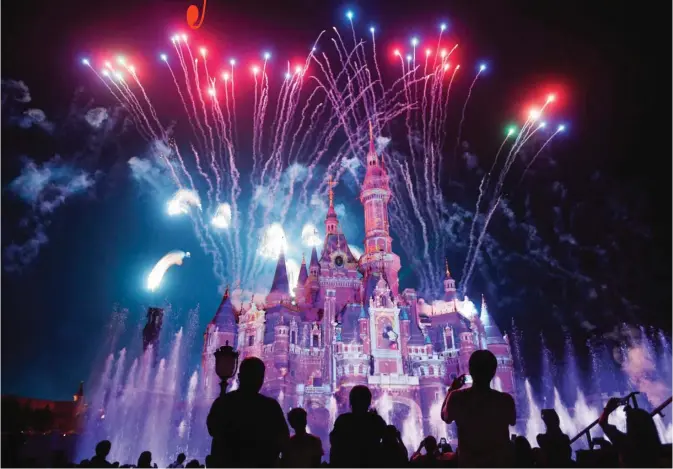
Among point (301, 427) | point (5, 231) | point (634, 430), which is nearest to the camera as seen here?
point (634, 430)

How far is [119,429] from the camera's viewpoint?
48656 mm

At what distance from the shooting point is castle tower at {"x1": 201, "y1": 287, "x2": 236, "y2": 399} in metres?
50.7

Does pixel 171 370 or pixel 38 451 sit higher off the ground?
pixel 171 370

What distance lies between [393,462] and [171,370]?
59178 millimetres

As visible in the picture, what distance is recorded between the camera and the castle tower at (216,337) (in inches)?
1994

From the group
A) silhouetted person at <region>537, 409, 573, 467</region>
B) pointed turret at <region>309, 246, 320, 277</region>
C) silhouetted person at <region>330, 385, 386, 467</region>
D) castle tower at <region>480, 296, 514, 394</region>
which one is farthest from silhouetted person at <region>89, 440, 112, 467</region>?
pointed turret at <region>309, 246, 320, 277</region>

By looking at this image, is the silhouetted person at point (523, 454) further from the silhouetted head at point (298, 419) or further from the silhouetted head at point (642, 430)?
the silhouetted head at point (298, 419)

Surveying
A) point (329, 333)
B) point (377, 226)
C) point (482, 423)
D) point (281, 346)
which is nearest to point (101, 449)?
point (482, 423)

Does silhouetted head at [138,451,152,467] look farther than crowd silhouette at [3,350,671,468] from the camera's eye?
Yes

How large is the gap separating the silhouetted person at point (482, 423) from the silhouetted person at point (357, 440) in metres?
0.96

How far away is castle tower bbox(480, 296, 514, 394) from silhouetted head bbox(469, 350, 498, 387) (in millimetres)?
47833

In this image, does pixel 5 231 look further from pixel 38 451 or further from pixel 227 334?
pixel 38 451

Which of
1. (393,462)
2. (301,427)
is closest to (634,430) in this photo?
(393,462)

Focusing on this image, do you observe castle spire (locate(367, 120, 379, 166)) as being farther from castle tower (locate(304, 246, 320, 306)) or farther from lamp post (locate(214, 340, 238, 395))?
lamp post (locate(214, 340, 238, 395))
